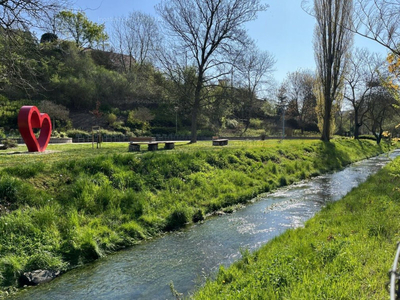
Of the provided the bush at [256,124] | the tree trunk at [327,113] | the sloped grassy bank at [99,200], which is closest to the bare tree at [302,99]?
the bush at [256,124]

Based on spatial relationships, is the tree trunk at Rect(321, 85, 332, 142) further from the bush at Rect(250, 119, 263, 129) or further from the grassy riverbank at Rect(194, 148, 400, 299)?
the bush at Rect(250, 119, 263, 129)

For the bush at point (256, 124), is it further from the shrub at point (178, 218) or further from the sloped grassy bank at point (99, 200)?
the shrub at point (178, 218)

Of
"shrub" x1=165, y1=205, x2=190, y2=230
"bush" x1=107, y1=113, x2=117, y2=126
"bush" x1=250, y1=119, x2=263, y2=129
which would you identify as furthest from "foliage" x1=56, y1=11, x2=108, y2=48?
"shrub" x1=165, y1=205, x2=190, y2=230

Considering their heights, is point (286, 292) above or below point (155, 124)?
below

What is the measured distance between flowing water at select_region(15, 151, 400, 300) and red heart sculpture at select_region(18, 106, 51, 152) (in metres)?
9.28

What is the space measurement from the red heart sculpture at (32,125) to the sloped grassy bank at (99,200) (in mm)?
3940

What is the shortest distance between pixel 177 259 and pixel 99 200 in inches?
124

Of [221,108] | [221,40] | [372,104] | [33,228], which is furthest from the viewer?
[372,104]

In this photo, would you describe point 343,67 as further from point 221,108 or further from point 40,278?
point 40,278

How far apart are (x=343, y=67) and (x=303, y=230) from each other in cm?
2744

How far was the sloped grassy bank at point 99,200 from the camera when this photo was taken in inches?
230

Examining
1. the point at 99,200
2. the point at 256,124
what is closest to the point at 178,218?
the point at 99,200

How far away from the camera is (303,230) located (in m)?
6.36

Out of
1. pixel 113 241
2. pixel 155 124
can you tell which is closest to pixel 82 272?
pixel 113 241
